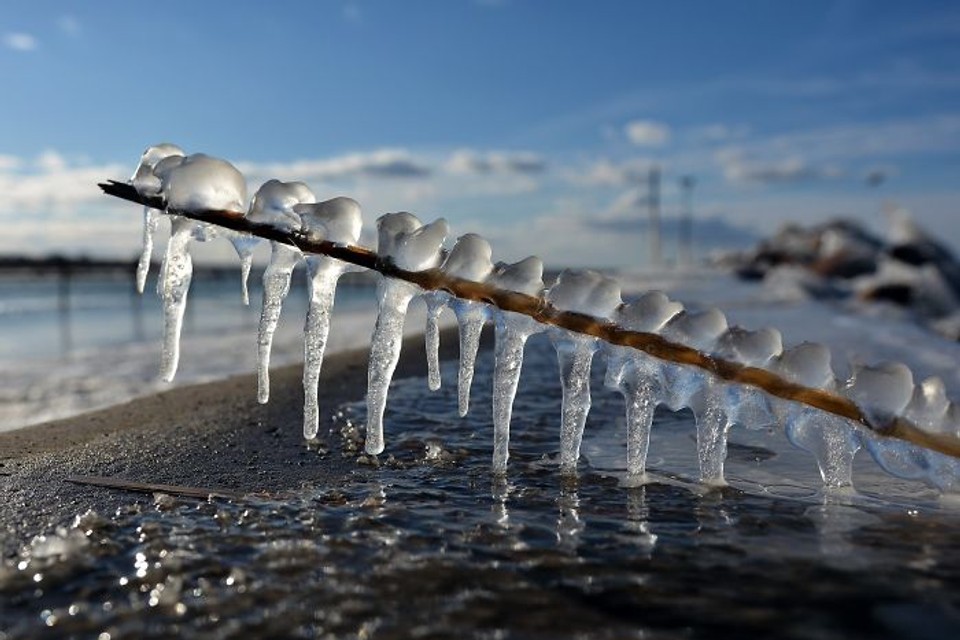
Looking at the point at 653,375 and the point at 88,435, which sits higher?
the point at 653,375

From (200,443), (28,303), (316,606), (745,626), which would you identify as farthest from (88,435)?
(28,303)

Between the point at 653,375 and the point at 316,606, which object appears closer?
the point at 316,606

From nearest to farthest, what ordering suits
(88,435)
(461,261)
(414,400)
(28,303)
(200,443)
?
(461,261) → (200,443) → (88,435) → (414,400) → (28,303)

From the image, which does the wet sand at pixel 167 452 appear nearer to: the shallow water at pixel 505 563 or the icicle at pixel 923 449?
the shallow water at pixel 505 563

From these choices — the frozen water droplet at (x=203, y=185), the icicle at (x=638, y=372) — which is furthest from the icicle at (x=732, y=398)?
the frozen water droplet at (x=203, y=185)

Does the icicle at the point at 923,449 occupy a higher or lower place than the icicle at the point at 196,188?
lower

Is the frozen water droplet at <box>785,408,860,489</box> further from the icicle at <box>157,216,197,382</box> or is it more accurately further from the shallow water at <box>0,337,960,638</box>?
the icicle at <box>157,216,197,382</box>

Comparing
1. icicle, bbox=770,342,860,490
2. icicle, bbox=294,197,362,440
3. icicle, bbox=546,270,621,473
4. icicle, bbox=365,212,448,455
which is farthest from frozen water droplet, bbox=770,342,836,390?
icicle, bbox=294,197,362,440

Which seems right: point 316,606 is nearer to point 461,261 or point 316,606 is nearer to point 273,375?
point 461,261
